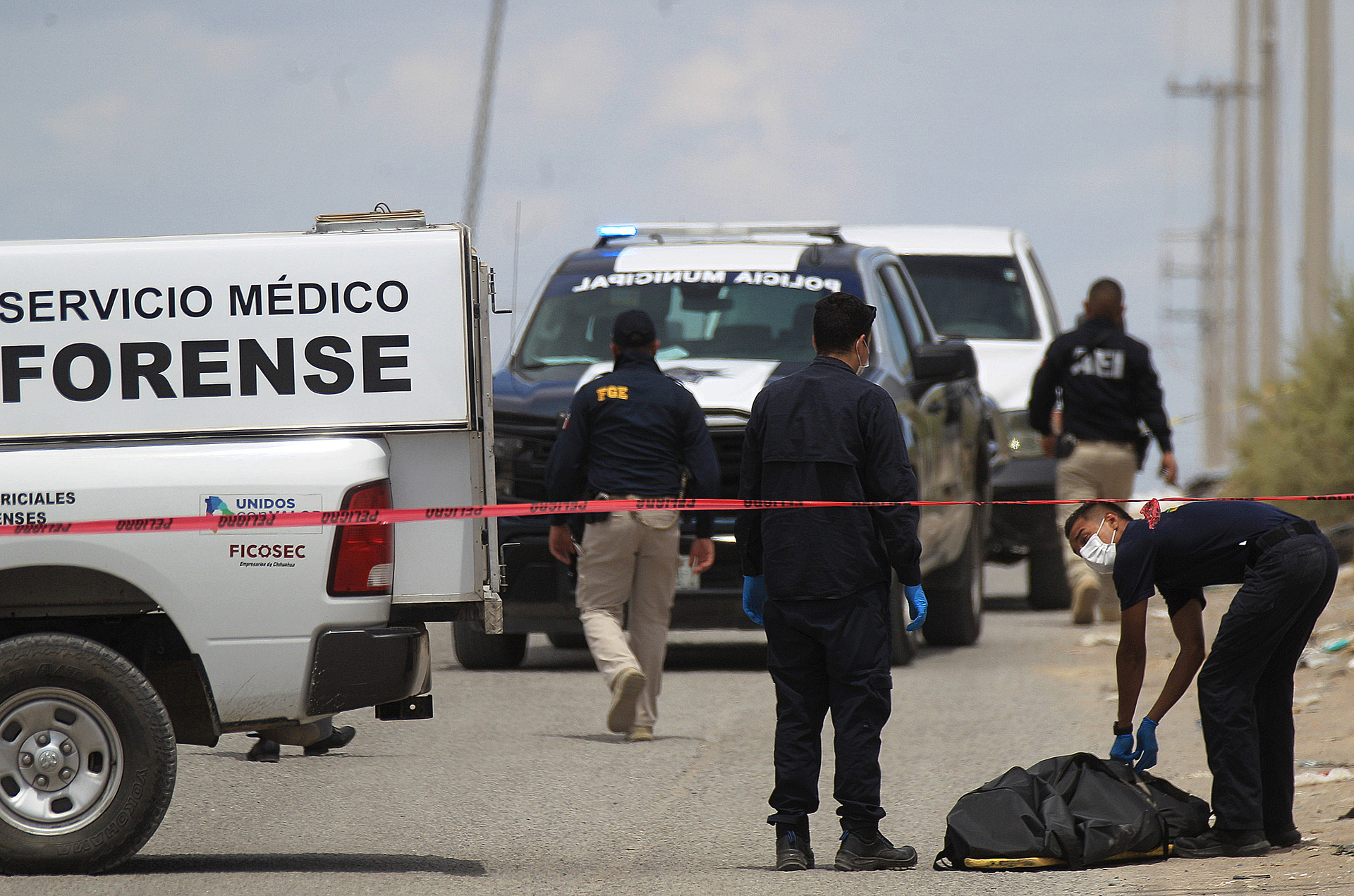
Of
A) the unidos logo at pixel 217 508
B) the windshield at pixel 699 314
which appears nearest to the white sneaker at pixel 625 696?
the windshield at pixel 699 314

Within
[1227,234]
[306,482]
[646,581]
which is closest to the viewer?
[306,482]

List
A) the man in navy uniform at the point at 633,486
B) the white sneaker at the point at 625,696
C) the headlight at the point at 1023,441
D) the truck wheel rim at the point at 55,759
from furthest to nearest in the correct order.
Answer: the headlight at the point at 1023,441 → the man in navy uniform at the point at 633,486 → the white sneaker at the point at 625,696 → the truck wheel rim at the point at 55,759

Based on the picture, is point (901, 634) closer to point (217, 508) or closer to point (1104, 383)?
point (1104, 383)

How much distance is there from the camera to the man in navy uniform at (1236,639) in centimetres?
638

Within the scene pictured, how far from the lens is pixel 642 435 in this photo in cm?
924

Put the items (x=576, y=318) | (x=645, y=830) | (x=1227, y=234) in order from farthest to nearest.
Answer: (x=1227, y=234) → (x=576, y=318) → (x=645, y=830)

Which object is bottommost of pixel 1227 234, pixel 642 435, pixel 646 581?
pixel 646 581

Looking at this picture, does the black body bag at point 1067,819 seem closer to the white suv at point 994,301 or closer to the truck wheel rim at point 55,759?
the truck wheel rim at point 55,759

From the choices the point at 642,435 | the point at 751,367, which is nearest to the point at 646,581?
the point at 642,435

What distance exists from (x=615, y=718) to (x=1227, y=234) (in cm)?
4864

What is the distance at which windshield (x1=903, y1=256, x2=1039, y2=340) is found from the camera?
53.4 feet

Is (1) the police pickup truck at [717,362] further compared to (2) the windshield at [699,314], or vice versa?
(2) the windshield at [699,314]

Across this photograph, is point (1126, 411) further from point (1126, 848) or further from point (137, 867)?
point (137, 867)

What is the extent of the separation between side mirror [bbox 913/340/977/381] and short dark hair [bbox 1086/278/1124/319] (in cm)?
237
